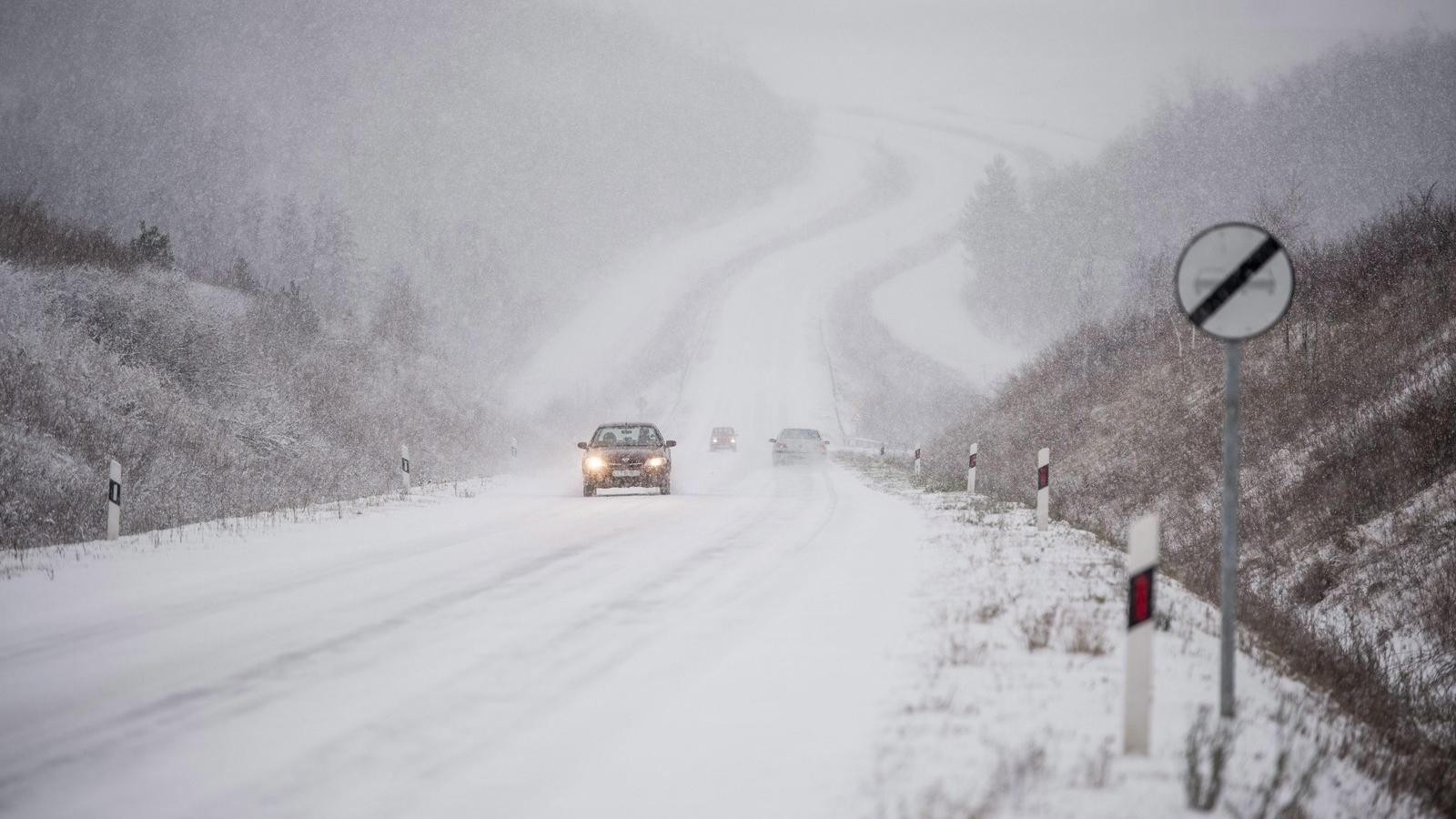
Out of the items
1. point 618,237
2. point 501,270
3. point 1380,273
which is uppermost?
point 618,237

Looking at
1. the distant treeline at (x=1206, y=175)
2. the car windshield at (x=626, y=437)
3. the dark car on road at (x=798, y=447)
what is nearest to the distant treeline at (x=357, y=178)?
the car windshield at (x=626, y=437)

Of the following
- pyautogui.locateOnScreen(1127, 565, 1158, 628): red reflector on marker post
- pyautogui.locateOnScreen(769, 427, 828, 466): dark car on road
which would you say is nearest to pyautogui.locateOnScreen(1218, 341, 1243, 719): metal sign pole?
pyautogui.locateOnScreen(1127, 565, 1158, 628): red reflector on marker post

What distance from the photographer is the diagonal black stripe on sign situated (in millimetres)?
4602

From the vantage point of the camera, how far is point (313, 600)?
307 inches

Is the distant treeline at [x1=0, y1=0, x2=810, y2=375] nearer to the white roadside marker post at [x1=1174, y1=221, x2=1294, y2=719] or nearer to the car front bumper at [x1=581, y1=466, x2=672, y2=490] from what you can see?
the car front bumper at [x1=581, y1=466, x2=672, y2=490]

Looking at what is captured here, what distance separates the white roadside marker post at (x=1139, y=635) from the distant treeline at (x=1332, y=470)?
124 centimetres

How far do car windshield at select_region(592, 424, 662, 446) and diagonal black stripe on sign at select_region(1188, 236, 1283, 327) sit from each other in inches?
674

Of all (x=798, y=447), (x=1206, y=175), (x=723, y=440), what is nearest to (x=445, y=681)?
(x=798, y=447)

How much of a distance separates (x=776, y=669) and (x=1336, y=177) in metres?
82.0

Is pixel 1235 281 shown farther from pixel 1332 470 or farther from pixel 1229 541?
pixel 1332 470

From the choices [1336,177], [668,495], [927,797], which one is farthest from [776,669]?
[1336,177]

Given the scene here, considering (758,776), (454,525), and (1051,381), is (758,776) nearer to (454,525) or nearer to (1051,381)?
(454,525)

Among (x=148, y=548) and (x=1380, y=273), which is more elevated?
(x=1380, y=273)

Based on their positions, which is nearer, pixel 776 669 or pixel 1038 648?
pixel 776 669
